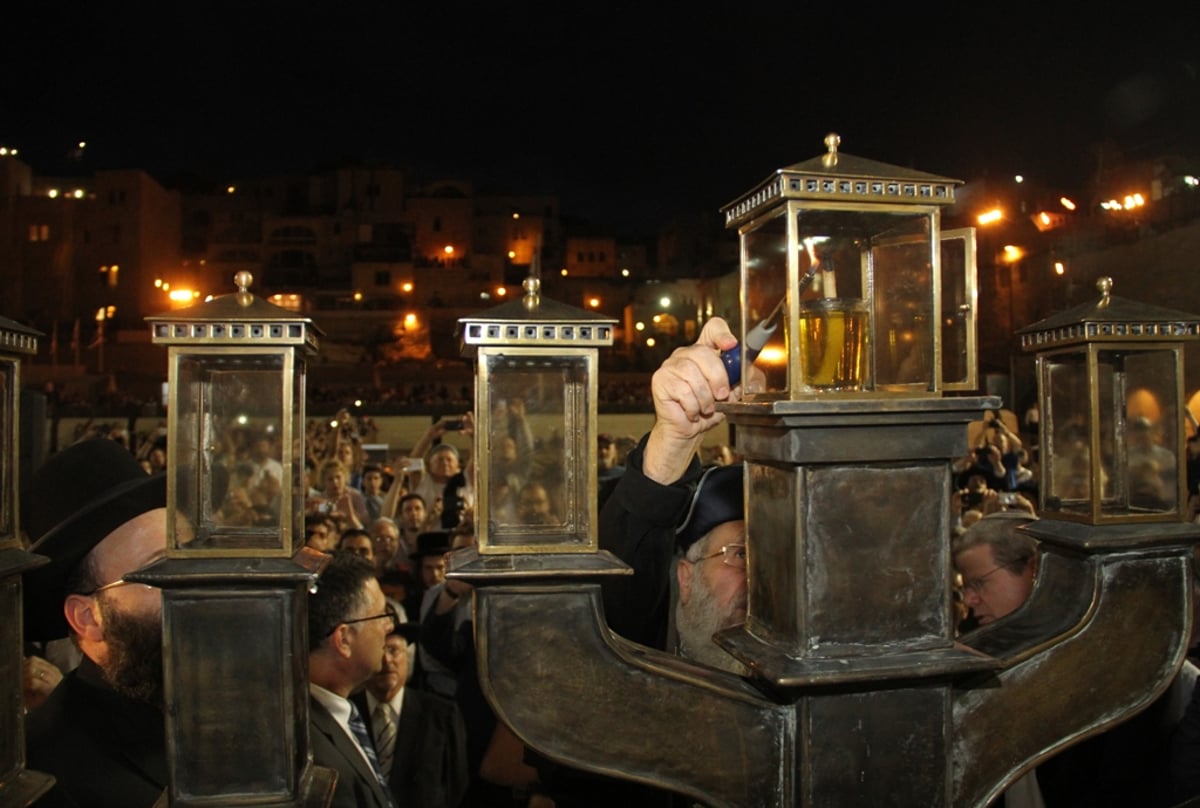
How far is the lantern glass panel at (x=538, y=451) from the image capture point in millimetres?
1431

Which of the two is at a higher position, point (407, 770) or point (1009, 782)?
point (1009, 782)

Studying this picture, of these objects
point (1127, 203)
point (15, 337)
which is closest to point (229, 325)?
point (15, 337)

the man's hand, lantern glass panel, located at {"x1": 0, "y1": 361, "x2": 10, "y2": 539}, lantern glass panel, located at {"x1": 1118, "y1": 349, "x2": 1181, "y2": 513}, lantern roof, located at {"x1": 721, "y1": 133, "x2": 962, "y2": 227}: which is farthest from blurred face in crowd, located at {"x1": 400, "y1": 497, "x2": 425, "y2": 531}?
lantern roof, located at {"x1": 721, "y1": 133, "x2": 962, "y2": 227}

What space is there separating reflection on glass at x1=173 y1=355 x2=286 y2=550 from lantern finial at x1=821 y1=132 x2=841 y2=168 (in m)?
0.98

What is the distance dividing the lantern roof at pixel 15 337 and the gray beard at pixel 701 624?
176 centimetres

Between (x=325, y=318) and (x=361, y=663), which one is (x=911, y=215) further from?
(x=325, y=318)

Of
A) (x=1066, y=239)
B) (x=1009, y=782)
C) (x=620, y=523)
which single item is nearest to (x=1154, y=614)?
(x=1009, y=782)

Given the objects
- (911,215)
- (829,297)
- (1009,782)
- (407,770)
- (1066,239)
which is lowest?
(407,770)

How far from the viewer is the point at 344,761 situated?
271 centimetres

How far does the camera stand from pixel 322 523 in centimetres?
575

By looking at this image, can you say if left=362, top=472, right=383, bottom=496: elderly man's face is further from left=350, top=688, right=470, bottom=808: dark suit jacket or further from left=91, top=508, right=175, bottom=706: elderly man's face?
left=91, top=508, right=175, bottom=706: elderly man's face

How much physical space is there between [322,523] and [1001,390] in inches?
747

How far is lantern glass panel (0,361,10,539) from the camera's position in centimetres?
141

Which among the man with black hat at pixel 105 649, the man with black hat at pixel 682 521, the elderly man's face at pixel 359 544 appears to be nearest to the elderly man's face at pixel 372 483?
the elderly man's face at pixel 359 544
